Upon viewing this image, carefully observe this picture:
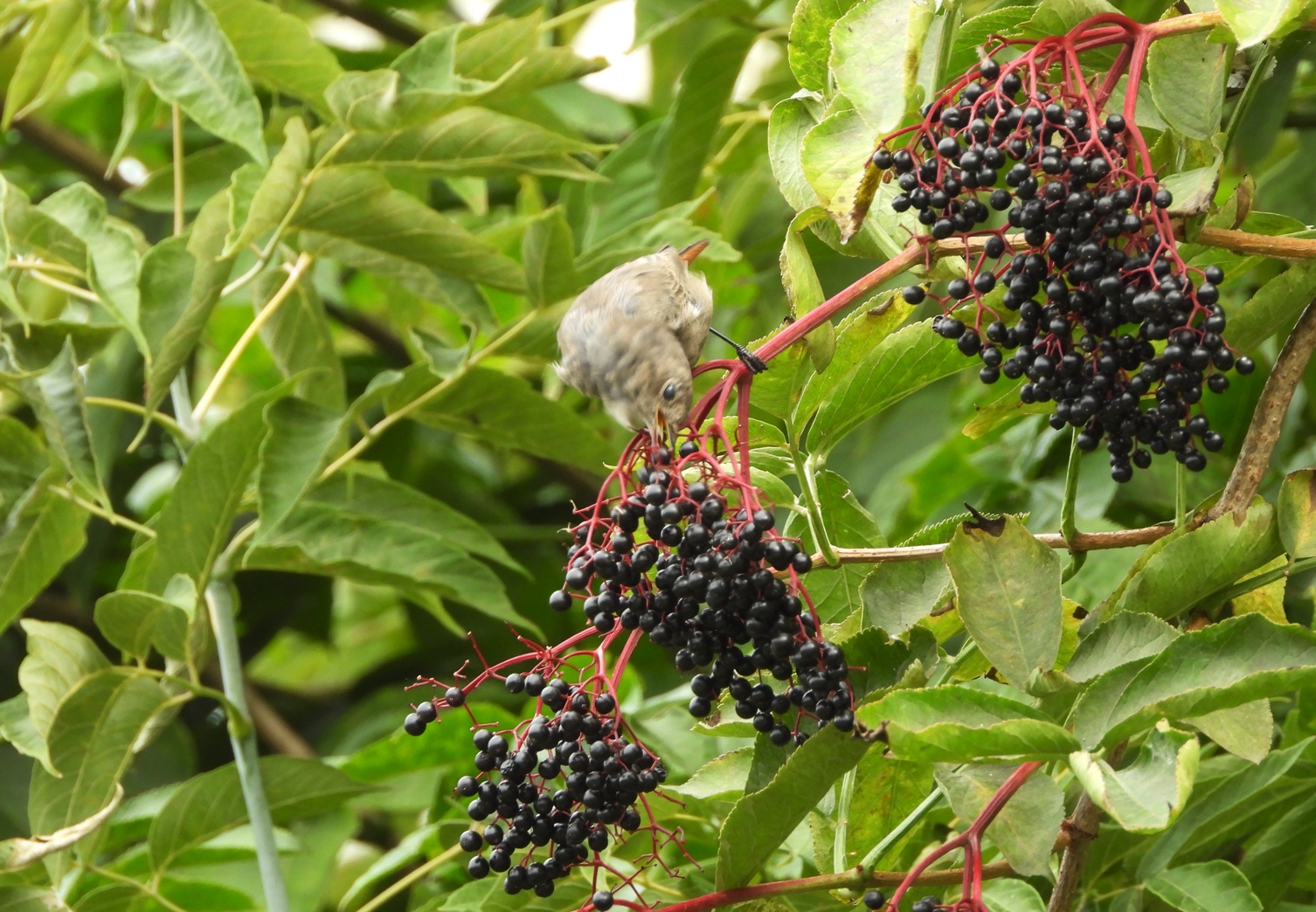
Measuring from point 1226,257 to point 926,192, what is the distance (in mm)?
519

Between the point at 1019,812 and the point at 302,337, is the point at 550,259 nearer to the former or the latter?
the point at 302,337

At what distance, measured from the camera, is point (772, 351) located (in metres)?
1.32

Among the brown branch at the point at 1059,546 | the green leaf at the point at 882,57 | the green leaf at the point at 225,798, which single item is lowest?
the green leaf at the point at 225,798

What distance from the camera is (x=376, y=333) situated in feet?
12.6

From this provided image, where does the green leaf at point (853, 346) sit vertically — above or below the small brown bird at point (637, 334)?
above

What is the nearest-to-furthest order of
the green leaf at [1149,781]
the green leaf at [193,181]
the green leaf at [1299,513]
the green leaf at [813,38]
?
the green leaf at [1149,781]
the green leaf at [1299,513]
the green leaf at [813,38]
the green leaf at [193,181]

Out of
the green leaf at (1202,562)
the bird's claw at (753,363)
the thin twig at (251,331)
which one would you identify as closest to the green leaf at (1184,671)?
the green leaf at (1202,562)

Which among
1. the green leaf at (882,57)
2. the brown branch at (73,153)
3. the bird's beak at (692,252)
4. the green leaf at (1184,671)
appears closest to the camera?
the green leaf at (1184,671)

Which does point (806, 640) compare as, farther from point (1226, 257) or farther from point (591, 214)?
point (591, 214)

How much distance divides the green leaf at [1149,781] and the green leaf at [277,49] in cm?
176

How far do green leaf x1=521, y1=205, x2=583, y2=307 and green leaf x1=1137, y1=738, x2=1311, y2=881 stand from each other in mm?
1252

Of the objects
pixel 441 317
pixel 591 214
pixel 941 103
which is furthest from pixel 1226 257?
pixel 441 317

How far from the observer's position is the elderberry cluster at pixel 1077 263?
1259mm

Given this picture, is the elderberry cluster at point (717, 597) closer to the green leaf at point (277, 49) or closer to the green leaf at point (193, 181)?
the green leaf at point (277, 49)
